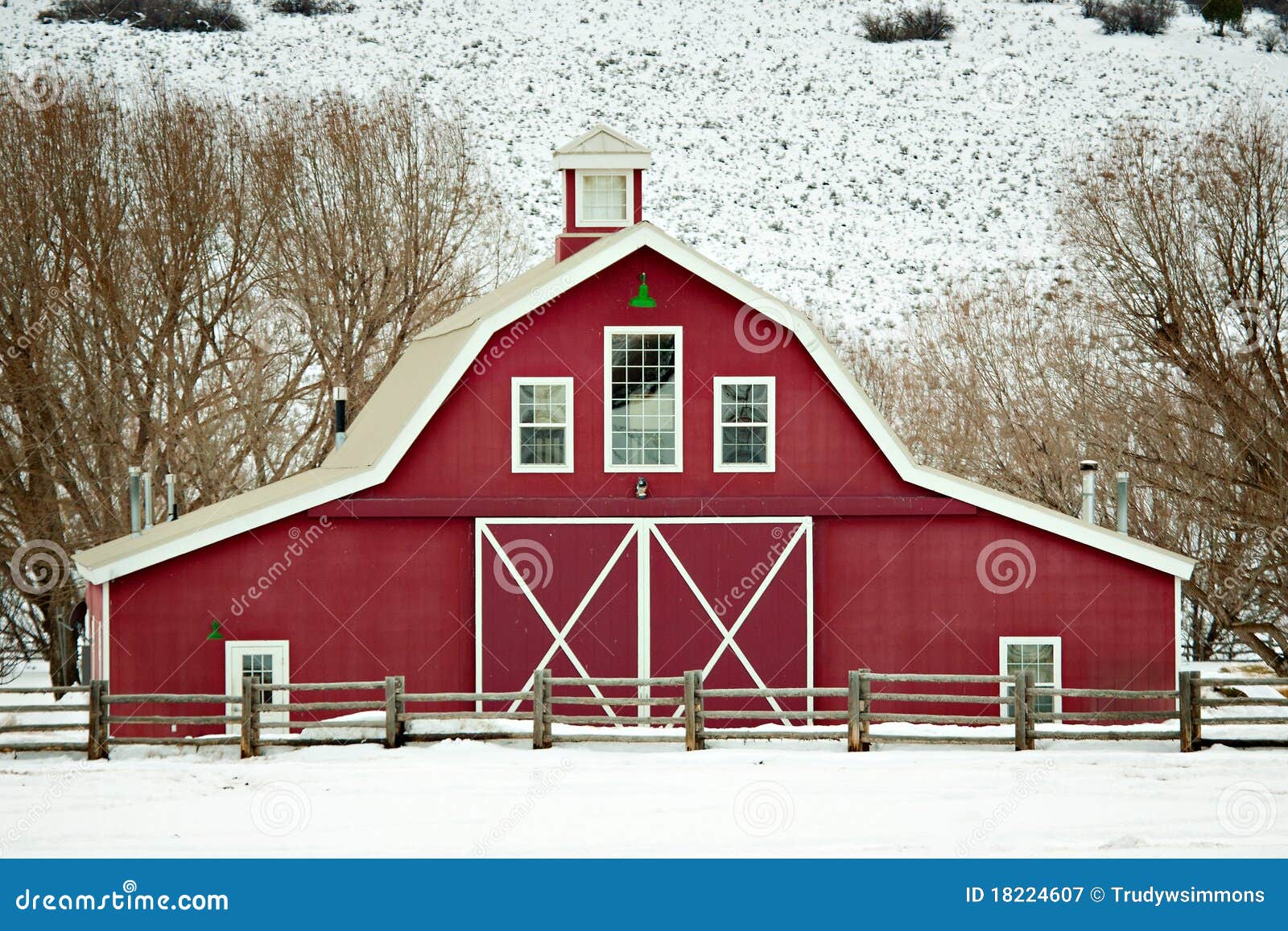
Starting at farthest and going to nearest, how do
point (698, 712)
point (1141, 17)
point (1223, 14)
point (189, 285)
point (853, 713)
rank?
point (1141, 17)
point (1223, 14)
point (189, 285)
point (698, 712)
point (853, 713)

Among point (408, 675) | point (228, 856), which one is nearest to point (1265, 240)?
point (408, 675)

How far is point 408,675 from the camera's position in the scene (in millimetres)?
17953

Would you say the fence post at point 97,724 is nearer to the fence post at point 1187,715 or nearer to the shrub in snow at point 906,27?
the fence post at point 1187,715

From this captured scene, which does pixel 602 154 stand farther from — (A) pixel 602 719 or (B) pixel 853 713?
(B) pixel 853 713

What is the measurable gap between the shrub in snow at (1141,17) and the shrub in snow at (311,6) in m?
38.7

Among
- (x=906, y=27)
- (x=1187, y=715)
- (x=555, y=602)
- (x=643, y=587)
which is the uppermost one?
(x=906, y=27)

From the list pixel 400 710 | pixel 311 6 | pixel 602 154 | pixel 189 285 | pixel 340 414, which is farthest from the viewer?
pixel 311 6

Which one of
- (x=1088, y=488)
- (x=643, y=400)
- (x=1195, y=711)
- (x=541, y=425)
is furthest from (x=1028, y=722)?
(x=541, y=425)

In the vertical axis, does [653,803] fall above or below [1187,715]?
below

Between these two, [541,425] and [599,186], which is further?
[599,186]

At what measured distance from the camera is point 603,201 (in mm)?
21234

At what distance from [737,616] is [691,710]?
232cm

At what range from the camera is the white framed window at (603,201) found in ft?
69.5

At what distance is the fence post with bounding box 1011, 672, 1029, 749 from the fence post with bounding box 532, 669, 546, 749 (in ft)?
16.9
